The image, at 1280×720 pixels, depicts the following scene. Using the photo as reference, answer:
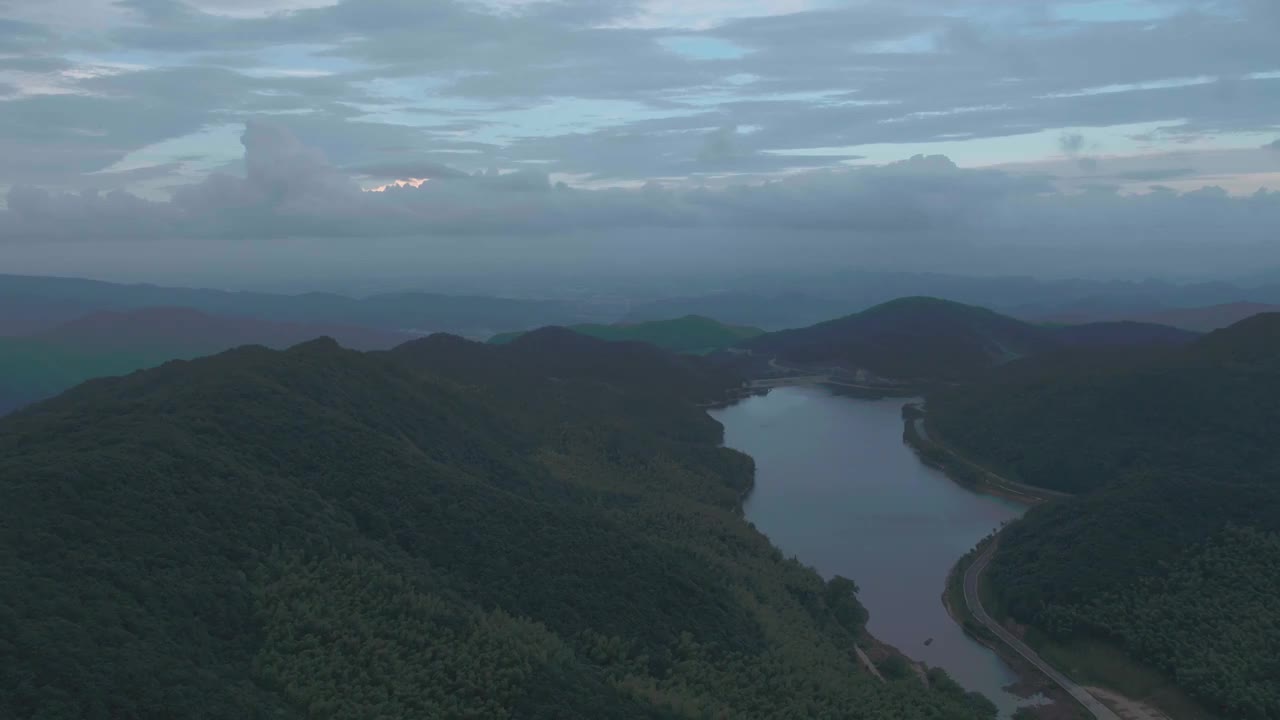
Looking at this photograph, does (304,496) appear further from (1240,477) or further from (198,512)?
(1240,477)

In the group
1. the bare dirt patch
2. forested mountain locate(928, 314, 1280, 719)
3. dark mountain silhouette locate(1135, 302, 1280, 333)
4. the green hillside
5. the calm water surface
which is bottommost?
the bare dirt patch

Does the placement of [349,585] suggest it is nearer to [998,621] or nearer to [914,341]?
[998,621]

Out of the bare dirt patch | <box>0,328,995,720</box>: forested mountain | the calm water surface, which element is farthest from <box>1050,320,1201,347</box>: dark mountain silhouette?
the bare dirt patch

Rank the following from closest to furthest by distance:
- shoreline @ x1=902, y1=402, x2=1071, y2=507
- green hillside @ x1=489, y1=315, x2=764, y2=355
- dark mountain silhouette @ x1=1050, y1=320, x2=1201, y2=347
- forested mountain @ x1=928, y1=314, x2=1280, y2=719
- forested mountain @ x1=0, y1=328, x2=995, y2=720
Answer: forested mountain @ x1=0, y1=328, x2=995, y2=720, forested mountain @ x1=928, y1=314, x2=1280, y2=719, shoreline @ x1=902, y1=402, x2=1071, y2=507, dark mountain silhouette @ x1=1050, y1=320, x2=1201, y2=347, green hillside @ x1=489, y1=315, x2=764, y2=355

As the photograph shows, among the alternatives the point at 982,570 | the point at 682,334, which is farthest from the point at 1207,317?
the point at 982,570

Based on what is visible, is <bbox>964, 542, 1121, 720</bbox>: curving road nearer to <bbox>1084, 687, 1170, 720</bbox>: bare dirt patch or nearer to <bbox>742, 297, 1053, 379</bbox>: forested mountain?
<bbox>1084, 687, 1170, 720</bbox>: bare dirt patch

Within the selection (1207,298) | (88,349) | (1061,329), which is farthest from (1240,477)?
(1207,298)
